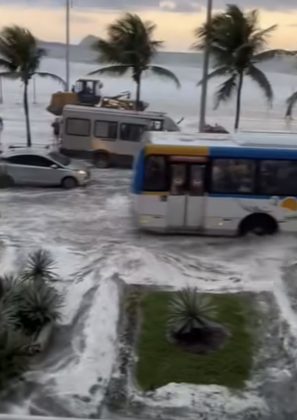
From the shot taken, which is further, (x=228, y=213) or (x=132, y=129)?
(x=132, y=129)

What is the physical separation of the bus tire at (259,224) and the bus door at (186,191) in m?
1.14

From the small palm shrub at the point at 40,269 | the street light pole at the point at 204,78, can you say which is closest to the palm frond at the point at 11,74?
the street light pole at the point at 204,78

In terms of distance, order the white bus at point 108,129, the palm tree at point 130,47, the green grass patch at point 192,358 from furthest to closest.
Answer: the palm tree at point 130,47 → the white bus at point 108,129 → the green grass patch at point 192,358

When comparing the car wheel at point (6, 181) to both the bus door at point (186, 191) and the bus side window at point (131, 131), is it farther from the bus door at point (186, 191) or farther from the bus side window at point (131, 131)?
the bus door at point (186, 191)

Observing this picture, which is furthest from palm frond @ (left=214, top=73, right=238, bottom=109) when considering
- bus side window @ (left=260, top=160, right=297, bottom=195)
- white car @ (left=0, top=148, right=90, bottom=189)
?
bus side window @ (left=260, top=160, right=297, bottom=195)

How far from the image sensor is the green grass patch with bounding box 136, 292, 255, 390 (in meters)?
10.7

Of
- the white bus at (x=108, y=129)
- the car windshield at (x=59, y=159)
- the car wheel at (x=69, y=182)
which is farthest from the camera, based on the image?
the white bus at (x=108, y=129)

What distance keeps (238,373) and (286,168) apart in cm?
858

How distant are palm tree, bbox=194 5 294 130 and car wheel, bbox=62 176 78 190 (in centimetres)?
1021

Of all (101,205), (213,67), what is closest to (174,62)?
(213,67)

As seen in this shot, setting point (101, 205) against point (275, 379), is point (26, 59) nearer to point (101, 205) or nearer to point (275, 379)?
point (101, 205)

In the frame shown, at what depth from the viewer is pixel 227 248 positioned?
17.9 metres

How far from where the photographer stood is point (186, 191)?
60.5ft

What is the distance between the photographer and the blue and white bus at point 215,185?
60.1ft
